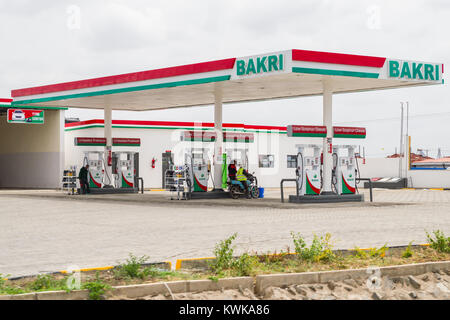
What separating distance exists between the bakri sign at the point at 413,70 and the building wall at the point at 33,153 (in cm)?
2236

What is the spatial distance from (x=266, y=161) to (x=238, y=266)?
36094 mm

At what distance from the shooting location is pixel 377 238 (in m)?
12.2

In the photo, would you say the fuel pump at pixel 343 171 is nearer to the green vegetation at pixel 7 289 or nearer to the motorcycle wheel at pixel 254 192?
the motorcycle wheel at pixel 254 192

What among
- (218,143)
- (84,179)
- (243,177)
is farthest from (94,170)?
(243,177)

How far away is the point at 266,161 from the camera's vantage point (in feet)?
143

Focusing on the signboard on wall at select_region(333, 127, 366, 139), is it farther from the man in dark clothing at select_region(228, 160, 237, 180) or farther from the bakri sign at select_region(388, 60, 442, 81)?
the man in dark clothing at select_region(228, 160, 237, 180)

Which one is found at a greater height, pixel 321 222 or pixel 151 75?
pixel 151 75

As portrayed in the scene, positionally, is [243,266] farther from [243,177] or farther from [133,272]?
[243,177]

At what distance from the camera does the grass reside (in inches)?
269

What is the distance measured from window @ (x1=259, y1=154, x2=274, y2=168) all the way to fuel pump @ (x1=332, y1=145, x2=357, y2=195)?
63.6ft

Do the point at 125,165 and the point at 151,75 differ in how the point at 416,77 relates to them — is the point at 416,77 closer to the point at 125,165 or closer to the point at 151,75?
the point at 151,75

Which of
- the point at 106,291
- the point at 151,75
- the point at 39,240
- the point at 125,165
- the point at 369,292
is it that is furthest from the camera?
the point at 125,165

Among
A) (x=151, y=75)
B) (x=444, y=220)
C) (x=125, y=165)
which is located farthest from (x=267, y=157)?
(x=444, y=220)

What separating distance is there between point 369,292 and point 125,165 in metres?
25.7
